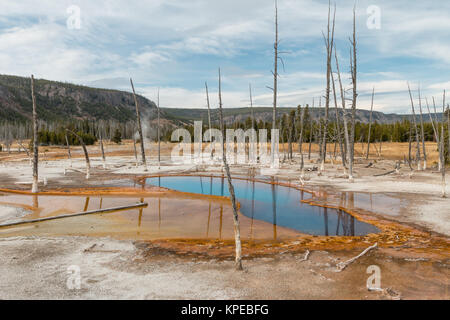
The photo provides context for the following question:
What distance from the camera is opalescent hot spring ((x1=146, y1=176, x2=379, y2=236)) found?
15.4 m

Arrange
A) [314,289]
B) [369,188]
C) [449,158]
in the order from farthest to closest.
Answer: [449,158] → [369,188] → [314,289]

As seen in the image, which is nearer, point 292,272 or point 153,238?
point 292,272

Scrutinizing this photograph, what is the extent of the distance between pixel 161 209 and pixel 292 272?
1171cm

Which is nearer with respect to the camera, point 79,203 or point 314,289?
point 314,289

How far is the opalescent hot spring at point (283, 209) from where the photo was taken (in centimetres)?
1535

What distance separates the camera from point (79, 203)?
2122 centimetres

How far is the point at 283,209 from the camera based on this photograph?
19.7 m
